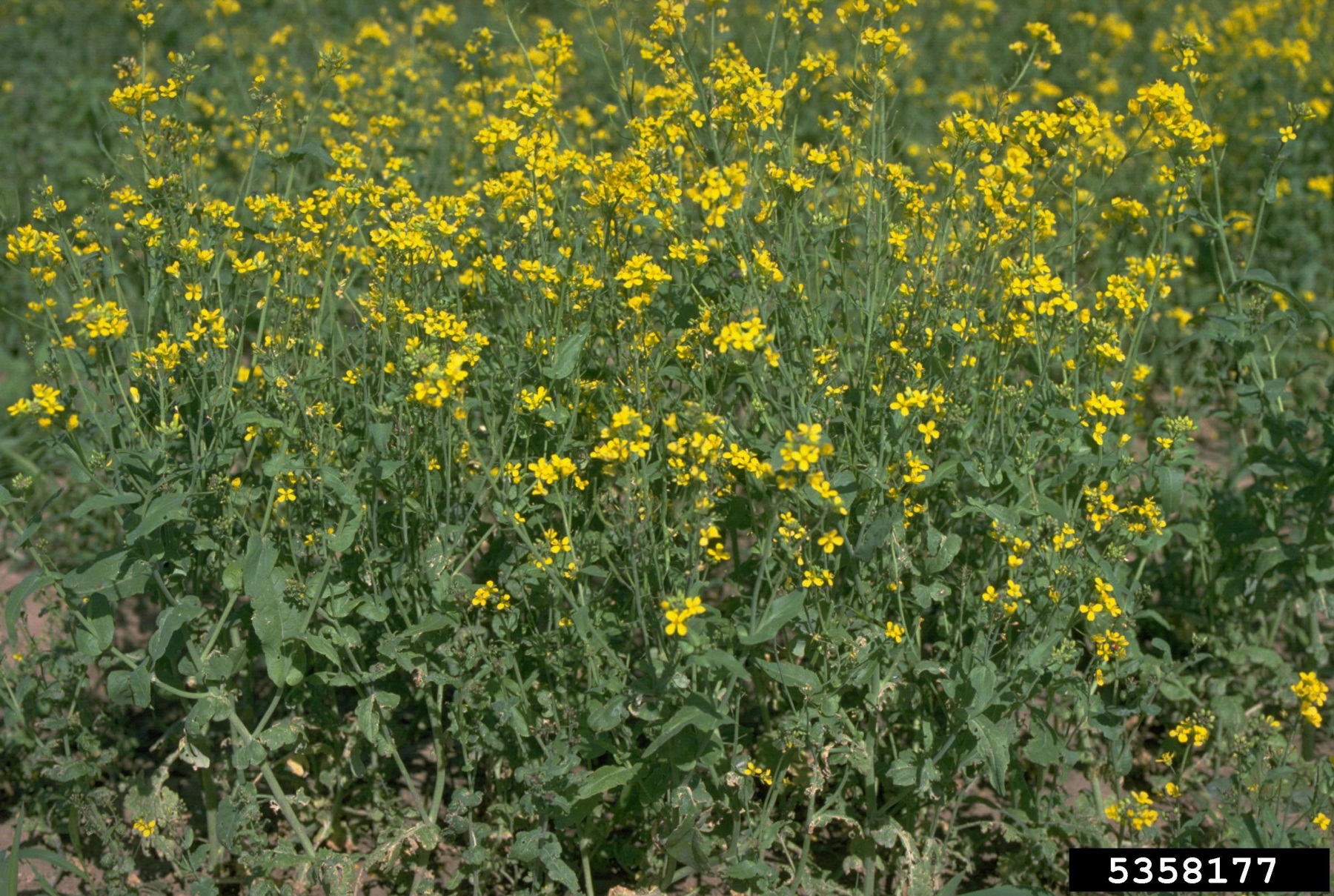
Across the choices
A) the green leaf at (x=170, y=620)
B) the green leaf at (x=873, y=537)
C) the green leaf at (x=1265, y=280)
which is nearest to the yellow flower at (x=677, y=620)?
the green leaf at (x=873, y=537)

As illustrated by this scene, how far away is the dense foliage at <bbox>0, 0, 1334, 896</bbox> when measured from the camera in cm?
293

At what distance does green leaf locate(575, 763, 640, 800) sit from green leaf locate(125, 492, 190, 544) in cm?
112

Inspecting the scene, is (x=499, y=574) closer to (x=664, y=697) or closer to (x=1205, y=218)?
(x=664, y=697)

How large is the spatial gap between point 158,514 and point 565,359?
3.22ft

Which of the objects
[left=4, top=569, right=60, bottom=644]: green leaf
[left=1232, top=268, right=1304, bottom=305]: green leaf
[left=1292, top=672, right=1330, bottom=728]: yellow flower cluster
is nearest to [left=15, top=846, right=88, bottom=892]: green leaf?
[left=4, top=569, right=60, bottom=644]: green leaf

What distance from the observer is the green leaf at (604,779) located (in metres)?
2.91

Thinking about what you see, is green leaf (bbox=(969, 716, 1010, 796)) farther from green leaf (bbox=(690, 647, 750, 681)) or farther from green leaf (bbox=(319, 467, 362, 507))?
green leaf (bbox=(319, 467, 362, 507))

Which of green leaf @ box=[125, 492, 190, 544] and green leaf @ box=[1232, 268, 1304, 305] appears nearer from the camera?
green leaf @ box=[125, 492, 190, 544]

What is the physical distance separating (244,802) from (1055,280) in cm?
240

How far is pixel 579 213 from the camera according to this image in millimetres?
3490

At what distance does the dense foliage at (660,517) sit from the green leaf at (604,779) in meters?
0.02

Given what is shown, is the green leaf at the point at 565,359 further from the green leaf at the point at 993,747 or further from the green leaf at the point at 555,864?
the green leaf at the point at 993,747

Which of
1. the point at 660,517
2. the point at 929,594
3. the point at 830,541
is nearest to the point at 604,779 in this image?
the point at 660,517

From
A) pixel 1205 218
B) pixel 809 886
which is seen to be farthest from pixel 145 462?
pixel 1205 218
